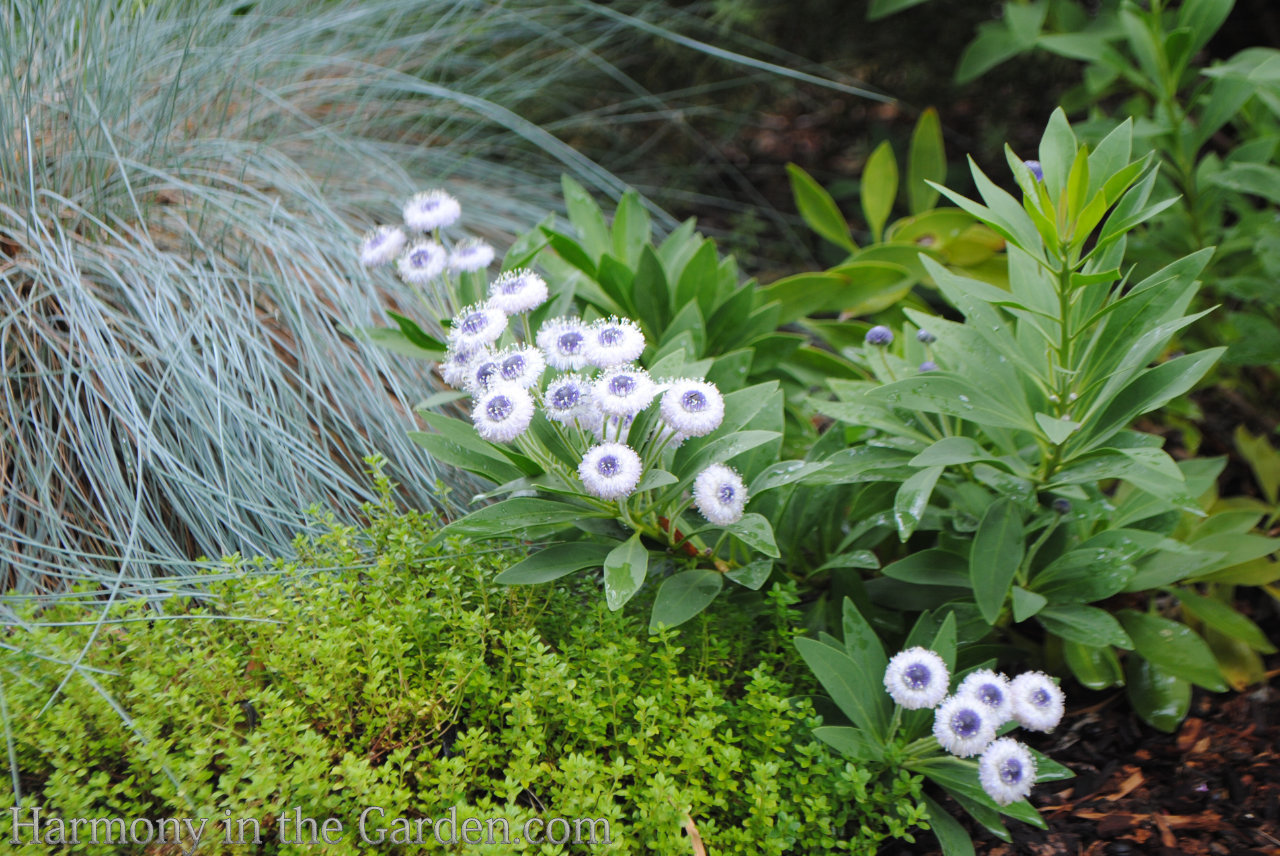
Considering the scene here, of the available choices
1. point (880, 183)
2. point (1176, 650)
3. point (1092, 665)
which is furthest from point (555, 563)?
point (880, 183)

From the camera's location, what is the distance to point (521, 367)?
52.8 inches

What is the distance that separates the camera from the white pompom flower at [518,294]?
1.47 metres

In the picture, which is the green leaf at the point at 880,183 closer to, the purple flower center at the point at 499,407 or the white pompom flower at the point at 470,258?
the white pompom flower at the point at 470,258

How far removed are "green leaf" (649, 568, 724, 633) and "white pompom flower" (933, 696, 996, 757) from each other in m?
0.40

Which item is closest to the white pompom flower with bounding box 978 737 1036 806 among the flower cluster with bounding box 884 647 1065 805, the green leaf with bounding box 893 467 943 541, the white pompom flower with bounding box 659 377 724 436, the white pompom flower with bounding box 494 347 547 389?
the flower cluster with bounding box 884 647 1065 805

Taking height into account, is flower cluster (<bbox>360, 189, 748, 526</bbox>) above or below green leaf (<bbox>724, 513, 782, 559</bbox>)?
above

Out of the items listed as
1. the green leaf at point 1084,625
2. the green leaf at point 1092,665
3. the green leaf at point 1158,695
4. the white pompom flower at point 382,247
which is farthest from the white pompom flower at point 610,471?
the green leaf at point 1158,695

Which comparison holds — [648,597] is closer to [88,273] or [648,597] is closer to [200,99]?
[88,273]

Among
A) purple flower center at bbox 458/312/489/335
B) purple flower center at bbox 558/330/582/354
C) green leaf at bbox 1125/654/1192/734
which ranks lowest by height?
green leaf at bbox 1125/654/1192/734

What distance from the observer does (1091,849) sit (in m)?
1.54

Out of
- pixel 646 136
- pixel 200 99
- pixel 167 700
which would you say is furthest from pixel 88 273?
pixel 646 136

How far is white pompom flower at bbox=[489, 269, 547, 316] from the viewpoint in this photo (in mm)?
1467

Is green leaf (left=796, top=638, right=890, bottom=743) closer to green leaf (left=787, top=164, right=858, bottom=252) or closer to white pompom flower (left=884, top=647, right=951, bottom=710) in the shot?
white pompom flower (left=884, top=647, right=951, bottom=710)

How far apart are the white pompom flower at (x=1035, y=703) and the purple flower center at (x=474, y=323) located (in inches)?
37.4
